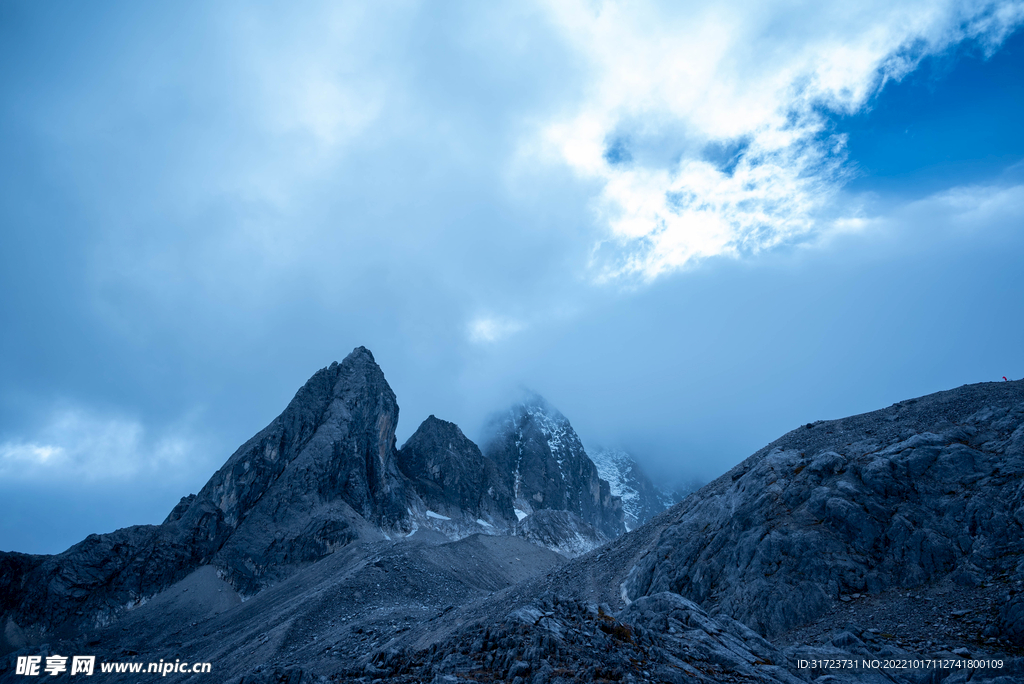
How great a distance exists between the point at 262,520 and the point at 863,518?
95.6m

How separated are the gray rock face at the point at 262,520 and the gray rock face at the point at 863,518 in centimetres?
7526

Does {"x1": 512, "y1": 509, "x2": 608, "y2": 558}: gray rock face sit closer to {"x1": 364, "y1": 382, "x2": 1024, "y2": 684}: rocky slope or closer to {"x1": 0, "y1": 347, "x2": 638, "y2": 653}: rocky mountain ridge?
{"x1": 0, "y1": 347, "x2": 638, "y2": 653}: rocky mountain ridge

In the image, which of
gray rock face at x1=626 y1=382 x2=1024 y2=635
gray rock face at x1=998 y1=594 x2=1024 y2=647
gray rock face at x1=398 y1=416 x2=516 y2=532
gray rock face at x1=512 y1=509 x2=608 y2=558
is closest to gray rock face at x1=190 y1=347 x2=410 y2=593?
gray rock face at x1=398 y1=416 x2=516 y2=532

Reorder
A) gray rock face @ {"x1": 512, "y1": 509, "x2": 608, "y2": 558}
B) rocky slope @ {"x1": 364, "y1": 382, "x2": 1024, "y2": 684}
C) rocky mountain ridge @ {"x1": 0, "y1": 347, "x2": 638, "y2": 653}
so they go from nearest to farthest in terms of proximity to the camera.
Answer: rocky slope @ {"x1": 364, "y1": 382, "x2": 1024, "y2": 684}
rocky mountain ridge @ {"x1": 0, "y1": 347, "x2": 638, "y2": 653}
gray rock face @ {"x1": 512, "y1": 509, "x2": 608, "y2": 558}

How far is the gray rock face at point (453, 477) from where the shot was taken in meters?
139

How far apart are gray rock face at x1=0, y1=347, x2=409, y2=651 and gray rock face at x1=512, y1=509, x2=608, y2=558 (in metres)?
29.4

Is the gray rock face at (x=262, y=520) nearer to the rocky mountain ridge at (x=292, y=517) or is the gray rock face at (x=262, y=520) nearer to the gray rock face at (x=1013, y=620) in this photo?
the rocky mountain ridge at (x=292, y=517)

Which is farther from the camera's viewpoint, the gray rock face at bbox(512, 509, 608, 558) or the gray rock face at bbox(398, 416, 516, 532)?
the gray rock face at bbox(398, 416, 516, 532)

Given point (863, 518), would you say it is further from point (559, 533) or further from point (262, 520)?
point (559, 533)

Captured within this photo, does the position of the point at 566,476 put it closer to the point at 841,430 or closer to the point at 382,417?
the point at 382,417

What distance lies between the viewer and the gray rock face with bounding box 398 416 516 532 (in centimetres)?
13925

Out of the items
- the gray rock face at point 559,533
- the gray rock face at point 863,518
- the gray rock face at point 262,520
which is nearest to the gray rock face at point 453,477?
the gray rock face at point 262,520

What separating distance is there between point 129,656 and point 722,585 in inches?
2336

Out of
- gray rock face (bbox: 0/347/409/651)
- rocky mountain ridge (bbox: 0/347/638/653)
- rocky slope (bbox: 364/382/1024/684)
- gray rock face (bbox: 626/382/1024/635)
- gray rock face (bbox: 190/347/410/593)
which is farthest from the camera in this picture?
gray rock face (bbox: 190/347/410/593)
